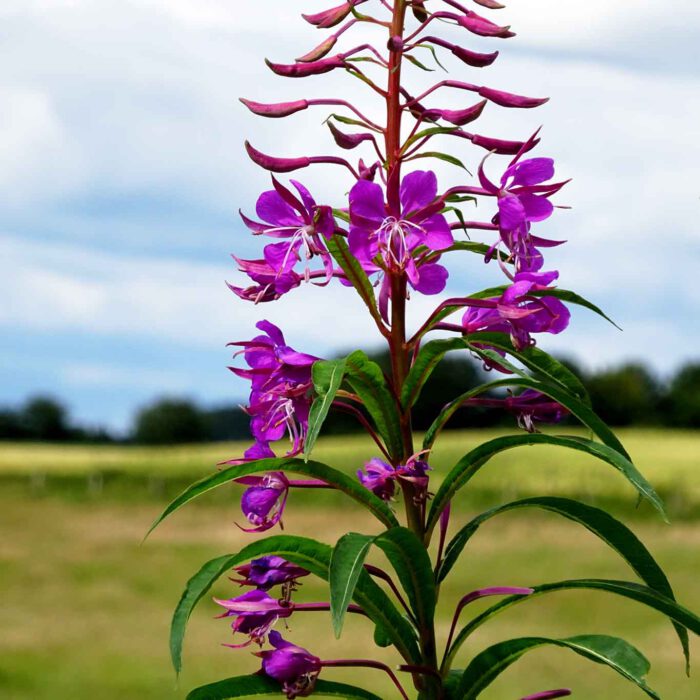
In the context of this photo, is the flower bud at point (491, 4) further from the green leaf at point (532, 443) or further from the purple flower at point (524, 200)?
the green leaf at point (532, 443)

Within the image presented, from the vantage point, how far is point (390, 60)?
335 cm

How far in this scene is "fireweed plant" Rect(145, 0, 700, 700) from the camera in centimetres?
311

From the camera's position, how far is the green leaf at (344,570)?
262cm

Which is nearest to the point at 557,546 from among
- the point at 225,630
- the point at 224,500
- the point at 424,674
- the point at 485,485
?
the point at 485,485

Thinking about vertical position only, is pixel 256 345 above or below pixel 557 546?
above

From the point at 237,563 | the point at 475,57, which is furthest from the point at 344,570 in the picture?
the point at 475,57

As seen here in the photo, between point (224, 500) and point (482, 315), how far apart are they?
85.6 feet

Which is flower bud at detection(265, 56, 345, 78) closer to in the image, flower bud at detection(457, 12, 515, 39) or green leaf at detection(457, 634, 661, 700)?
flower bud at detection(457, 12, 515, 39)

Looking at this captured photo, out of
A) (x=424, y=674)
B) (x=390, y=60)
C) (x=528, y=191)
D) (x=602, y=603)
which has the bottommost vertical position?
(x=602, y=603)

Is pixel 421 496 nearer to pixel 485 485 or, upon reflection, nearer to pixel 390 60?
pixel 390 60

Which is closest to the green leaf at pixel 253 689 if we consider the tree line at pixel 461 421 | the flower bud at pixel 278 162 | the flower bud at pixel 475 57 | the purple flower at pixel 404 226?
the purple flower at pixel 404 226

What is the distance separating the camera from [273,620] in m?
3.38

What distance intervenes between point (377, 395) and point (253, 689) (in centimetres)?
104

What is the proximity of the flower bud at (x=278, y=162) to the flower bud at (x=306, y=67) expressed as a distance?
292 mm
